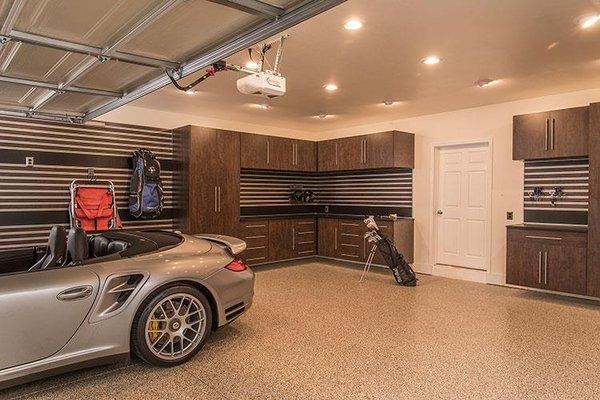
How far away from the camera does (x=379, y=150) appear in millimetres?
6344

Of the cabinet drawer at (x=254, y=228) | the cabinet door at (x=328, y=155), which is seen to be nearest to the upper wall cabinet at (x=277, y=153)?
the cabinet door at (x=328, y=155)

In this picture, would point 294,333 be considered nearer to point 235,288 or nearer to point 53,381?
point 235,288

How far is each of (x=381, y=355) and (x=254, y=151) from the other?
4174mm

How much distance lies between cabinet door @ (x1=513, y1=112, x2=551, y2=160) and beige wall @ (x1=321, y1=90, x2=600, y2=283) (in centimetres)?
47

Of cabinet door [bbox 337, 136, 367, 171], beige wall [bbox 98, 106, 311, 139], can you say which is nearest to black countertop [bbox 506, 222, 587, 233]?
cabinet door [bbox 337, 136, 367, 171]

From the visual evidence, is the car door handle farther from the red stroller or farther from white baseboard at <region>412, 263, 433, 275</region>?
white baseboard at <region>412, 263, 433, 275</region>

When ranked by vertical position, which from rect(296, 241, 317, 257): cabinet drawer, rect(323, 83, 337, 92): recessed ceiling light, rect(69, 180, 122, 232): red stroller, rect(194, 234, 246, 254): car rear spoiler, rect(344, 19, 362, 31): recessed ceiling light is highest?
rect(323, 83, 337, 92): recessed ceiling light

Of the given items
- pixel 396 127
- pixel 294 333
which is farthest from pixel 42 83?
pixel 396 127

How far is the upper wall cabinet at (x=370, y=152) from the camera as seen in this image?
6.21 m

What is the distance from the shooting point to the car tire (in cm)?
259

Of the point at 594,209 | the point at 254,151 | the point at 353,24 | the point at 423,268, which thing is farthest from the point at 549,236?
the point at 254,151

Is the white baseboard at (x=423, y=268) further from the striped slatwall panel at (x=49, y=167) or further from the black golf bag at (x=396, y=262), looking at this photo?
the striped slatwall panel at (x=49, y=167)

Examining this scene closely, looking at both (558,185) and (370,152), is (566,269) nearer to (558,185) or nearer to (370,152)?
(558,185)

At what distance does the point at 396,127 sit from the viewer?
6723 mm
